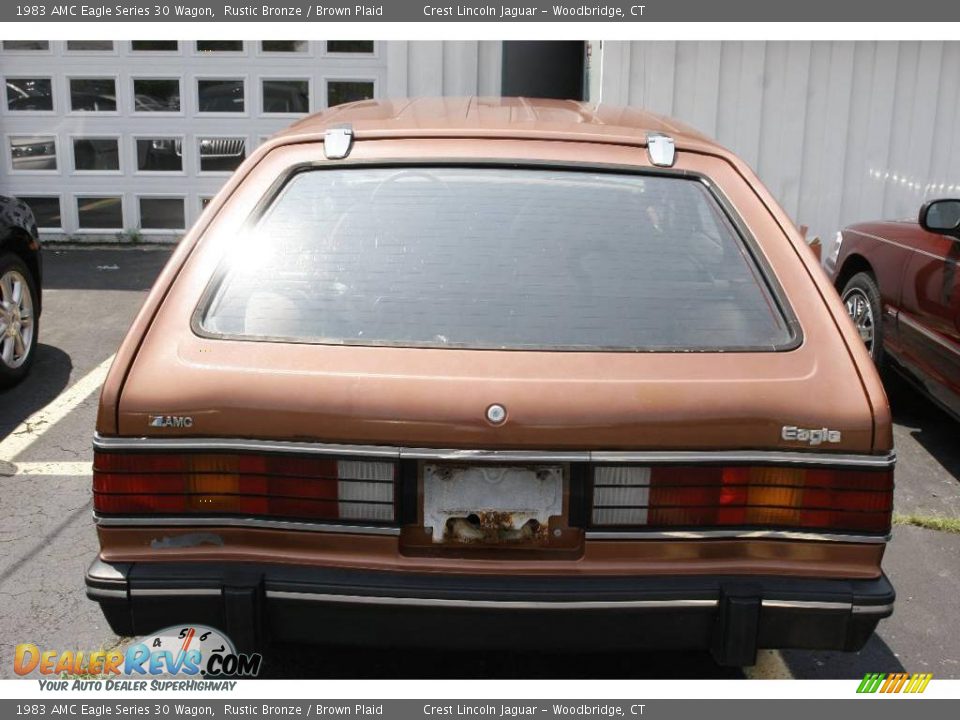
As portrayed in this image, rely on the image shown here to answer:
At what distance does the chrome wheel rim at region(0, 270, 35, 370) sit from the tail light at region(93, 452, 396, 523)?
12.1 feet

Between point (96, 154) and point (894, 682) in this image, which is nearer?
point (894, 682)

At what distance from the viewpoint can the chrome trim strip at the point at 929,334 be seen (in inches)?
178

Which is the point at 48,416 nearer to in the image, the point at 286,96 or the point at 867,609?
the point at 867,609

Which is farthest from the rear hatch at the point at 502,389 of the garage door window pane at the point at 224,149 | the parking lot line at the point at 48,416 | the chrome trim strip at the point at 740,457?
the garage door window pane at the point at 224,149

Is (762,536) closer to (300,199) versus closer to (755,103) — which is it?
(300,199)

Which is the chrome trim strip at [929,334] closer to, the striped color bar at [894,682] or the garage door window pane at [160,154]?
the striped color bar at [894,682]

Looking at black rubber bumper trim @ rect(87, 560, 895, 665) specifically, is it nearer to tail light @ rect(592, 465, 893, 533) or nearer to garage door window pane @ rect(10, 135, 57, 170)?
tail light @ rect(592, 465, 893, 533)

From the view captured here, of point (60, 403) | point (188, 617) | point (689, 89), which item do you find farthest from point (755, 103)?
point (188, 617)

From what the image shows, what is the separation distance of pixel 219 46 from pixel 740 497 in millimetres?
8299

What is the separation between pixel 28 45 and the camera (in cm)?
923

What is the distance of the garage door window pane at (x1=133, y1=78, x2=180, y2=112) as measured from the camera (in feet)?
30.5

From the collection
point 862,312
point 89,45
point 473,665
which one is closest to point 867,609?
point 473,665
